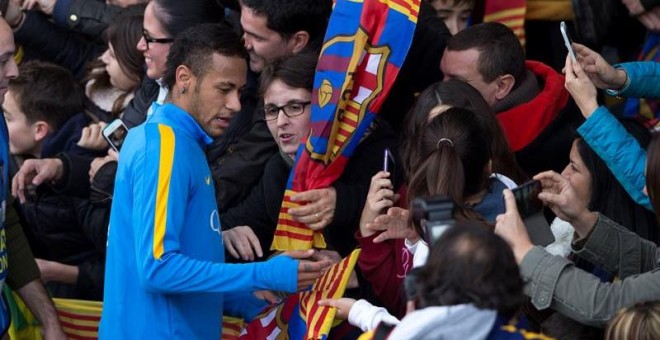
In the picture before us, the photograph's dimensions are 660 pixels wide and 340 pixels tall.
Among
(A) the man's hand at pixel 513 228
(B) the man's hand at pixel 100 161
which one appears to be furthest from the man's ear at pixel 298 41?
(A) the man's hand at pixel 513 228

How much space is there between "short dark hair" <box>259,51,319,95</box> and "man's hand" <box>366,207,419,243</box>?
0.77 meters

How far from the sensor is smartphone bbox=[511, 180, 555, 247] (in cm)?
434

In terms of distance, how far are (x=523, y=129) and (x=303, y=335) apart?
132cm

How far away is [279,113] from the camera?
5441 mm

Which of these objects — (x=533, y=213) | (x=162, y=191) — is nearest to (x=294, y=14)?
(x=162, y=191)

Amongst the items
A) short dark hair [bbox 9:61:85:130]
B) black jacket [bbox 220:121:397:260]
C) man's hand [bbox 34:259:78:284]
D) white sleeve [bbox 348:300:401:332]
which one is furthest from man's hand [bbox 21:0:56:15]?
white sleeve [bbox 348:300:401:332]

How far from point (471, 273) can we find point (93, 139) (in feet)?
11.5

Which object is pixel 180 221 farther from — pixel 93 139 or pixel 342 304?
pixel 93 139

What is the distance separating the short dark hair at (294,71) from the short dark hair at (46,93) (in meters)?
1.70

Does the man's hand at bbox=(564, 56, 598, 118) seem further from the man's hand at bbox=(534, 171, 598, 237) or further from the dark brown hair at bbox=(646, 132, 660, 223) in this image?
the dark brown hair at bbox=(646, 132, 660, 223)

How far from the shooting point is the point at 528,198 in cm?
438

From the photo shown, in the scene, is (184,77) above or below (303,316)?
above

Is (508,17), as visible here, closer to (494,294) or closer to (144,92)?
(144,92)

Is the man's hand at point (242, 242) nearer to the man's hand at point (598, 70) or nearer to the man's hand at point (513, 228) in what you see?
the man's hand at point (513, 228)
